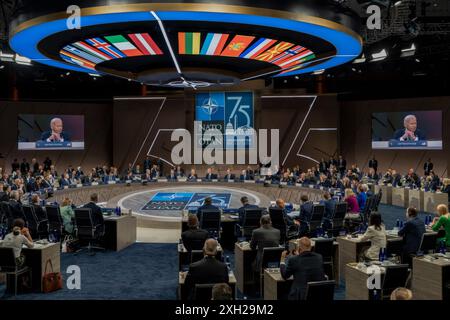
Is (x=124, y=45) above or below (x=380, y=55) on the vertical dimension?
below

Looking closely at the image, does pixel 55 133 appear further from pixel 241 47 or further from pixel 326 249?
pixel 326 249

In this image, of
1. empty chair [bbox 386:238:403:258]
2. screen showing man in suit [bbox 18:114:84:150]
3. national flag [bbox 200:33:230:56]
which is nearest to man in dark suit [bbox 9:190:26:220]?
national flag [bbox 200:33:230:56]

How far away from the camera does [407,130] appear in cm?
1928

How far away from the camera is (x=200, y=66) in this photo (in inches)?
411

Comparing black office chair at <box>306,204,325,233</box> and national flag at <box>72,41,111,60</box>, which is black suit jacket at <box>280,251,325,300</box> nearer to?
black office chair at <box>306,204,325,233</box>

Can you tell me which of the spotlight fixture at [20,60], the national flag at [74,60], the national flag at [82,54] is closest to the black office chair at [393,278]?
the national flag at [82,54]

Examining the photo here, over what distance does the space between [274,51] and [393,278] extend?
19.6 ft

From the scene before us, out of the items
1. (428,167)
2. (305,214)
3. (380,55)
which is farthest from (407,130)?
(305,214)

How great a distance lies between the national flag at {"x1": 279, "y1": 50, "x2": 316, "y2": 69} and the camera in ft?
32.8

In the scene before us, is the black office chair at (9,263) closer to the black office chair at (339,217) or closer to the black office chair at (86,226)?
the black office chair at (86,226)

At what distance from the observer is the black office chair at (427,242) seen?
634 cm
